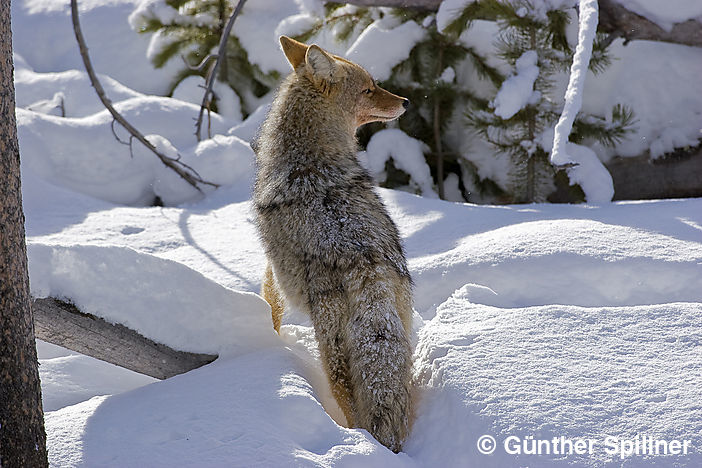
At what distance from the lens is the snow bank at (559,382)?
7.48 feet

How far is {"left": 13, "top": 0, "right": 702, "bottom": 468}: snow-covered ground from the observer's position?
89.6 inches

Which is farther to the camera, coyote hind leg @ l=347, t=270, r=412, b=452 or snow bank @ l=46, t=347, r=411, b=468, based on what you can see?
coyote hind leg @ l=347, t=270, r=412, b=452

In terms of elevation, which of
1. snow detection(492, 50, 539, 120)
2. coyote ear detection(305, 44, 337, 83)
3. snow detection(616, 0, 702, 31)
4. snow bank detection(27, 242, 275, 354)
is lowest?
snow bank detection(27, 242, 275, 354)

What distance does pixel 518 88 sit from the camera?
21.3 ft

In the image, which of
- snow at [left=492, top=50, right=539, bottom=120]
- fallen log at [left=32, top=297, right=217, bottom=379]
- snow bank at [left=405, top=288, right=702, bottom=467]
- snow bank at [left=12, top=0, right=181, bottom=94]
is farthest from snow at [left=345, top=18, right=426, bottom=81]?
fallen log at [left=32, top=297, right=217, bottom=379]

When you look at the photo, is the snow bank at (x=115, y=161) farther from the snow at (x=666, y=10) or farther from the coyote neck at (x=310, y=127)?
the snow at (x=666, y=10)

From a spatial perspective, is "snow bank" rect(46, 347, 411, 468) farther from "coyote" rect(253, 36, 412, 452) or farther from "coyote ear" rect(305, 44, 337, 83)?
"coyote ear" rect(305, 44, 337, 83)

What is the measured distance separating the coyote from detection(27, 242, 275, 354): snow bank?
0.28 metres

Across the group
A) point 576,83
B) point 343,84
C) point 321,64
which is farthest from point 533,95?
point 321,64

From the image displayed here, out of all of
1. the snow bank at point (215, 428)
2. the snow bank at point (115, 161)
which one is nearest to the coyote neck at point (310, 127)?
the snow bank at point (215, 428)

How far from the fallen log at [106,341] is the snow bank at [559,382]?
116cm

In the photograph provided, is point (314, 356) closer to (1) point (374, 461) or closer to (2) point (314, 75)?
(1) point (374, 461)

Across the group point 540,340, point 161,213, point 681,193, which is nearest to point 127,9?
point 161,213

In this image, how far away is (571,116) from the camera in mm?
3410
